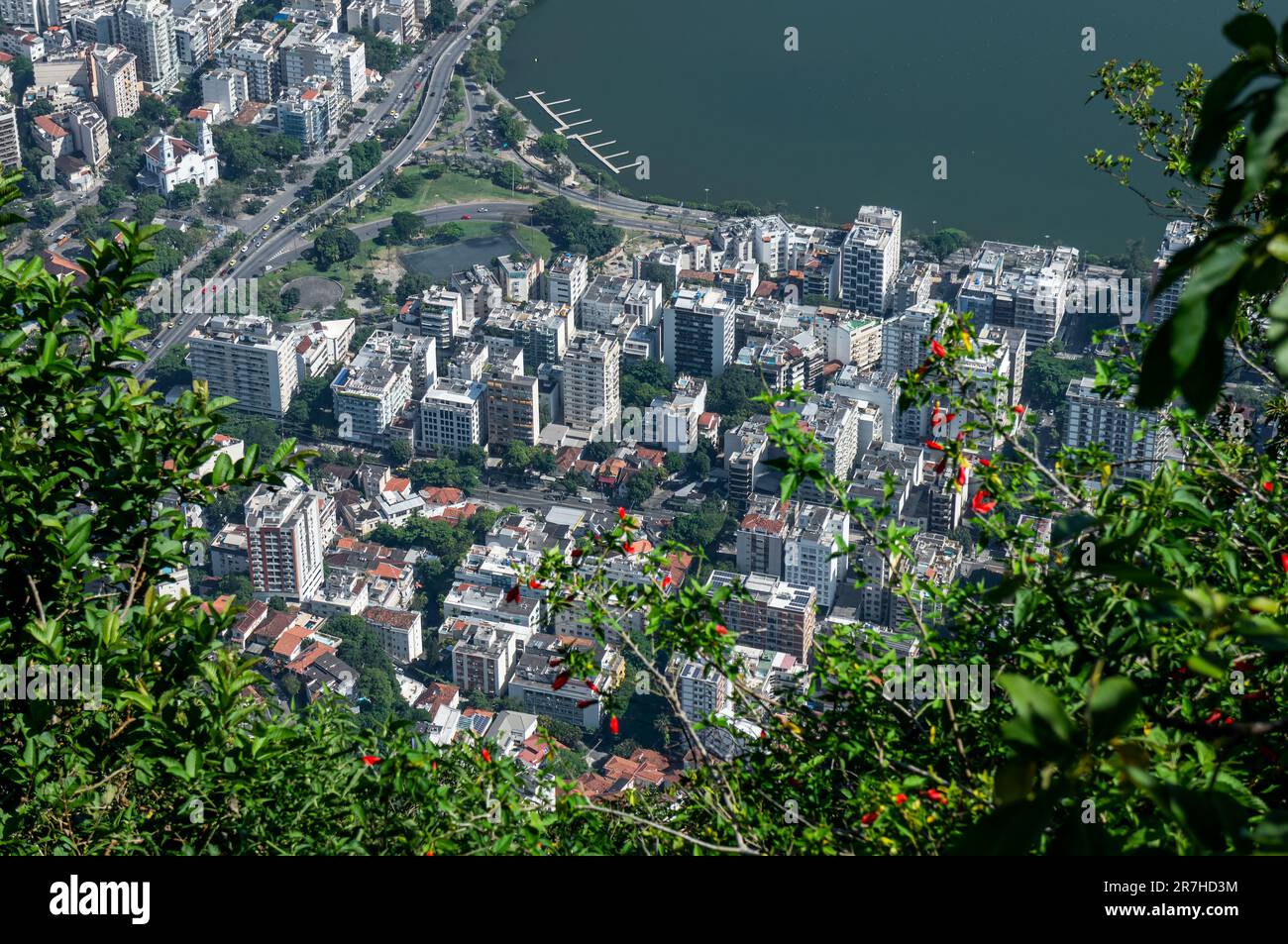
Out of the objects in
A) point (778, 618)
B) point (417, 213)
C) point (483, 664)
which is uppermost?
point (417, 213)

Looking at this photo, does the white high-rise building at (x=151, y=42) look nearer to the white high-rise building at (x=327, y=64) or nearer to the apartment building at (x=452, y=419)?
the white high-rise building at (x=327, y=64)

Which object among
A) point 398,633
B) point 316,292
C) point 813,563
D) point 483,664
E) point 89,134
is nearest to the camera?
point 483,664

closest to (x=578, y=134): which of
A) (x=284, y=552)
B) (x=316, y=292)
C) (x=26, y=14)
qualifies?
(x=316, y=292)

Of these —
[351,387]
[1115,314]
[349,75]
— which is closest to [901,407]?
[351,387]

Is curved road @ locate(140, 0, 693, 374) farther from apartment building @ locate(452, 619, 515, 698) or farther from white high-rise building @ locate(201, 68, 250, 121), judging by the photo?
apartment building @ locate(452, 619, 515, 698)

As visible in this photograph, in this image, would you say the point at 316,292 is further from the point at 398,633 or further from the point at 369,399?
the point at 398,633
